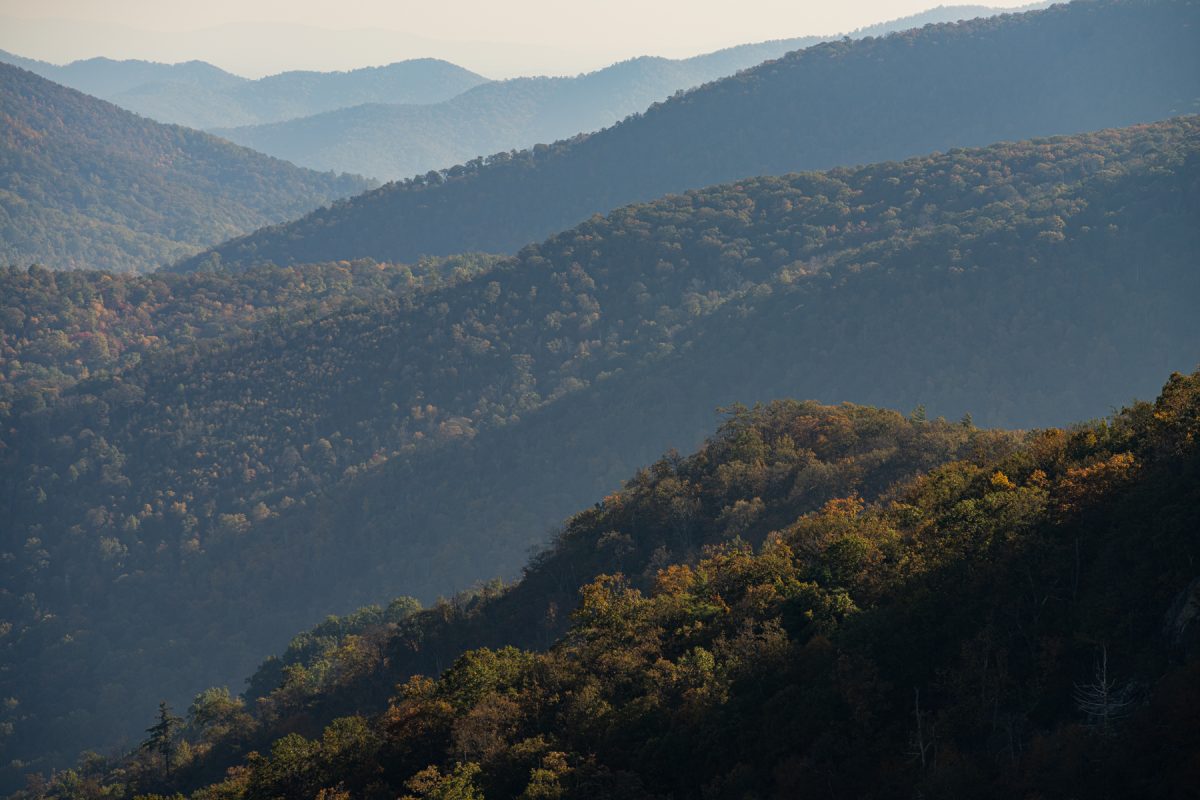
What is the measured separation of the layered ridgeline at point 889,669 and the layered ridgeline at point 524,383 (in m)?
85.8

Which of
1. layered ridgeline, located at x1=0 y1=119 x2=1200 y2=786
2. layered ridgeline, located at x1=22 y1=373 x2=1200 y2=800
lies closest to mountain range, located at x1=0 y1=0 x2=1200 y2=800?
layered ridgeline, located at x1=22 y1=373 x2=1200 y2=800

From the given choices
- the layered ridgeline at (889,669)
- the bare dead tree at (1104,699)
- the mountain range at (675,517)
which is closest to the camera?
the bare dead tree at (1104,699)

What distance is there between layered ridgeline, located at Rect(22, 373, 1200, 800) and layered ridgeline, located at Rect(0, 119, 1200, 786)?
281 feet

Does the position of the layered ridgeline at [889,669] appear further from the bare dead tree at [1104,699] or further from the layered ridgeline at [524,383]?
the layered ridgeline at [524,383]

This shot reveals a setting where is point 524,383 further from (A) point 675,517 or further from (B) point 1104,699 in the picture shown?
(B) point 1104,699

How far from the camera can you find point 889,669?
3072 centimetres

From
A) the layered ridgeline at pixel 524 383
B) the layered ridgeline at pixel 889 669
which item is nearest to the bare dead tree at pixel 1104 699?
the layered ridgeline at pixel 889 669

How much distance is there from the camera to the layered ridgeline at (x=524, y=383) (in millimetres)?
127562

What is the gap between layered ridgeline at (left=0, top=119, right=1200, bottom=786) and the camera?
419ft

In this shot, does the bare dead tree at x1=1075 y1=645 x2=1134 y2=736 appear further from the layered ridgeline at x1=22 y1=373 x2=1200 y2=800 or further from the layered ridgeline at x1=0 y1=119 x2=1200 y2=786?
the layered ridgeline at x1=0 y1=119 x2=1200 y2=786

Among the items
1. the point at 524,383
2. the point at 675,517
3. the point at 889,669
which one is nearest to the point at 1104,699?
the point at 889,669

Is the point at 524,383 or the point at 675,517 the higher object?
the point at 675,517

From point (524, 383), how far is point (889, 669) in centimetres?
13737

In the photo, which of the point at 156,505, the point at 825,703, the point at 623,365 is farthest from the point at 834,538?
the point at 156,505
